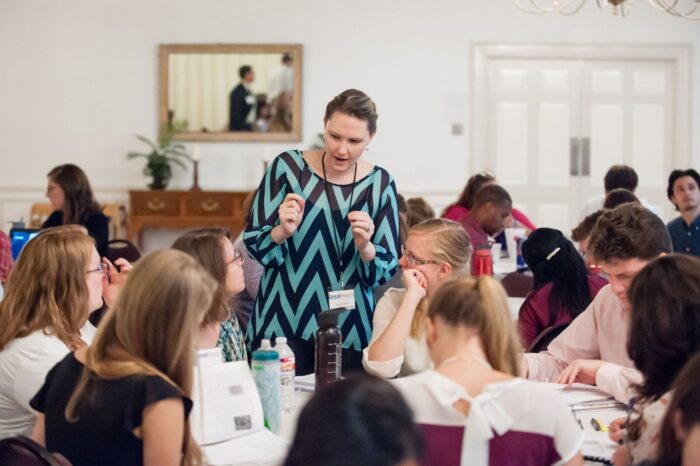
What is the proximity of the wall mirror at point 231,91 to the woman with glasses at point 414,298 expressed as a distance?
7.23 m

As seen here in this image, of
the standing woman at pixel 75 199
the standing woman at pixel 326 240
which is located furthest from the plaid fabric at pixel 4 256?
the standing woman at pixel 326 240

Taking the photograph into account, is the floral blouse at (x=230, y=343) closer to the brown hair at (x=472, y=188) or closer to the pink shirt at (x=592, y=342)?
the pink shirt at (x=592, y=342)

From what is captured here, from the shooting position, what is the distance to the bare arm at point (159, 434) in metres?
2.15

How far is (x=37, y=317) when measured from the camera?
2846 millimetres

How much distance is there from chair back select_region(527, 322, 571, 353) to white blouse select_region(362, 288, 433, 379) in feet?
1.87

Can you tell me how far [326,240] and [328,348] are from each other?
1.83ft

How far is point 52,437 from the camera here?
224 centimetres

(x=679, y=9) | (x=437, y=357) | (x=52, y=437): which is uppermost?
(x=679, y=9)

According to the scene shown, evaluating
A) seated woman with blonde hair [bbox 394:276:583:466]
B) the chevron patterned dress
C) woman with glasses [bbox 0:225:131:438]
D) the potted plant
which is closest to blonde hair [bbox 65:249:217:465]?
seated woman with blonde hair [bbox 394:276:583:466]

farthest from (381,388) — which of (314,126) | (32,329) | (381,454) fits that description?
(314,126)

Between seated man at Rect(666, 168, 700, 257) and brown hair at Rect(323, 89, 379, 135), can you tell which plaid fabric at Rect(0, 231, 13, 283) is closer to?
brown hair at Rect(323, 89, 379, 135)

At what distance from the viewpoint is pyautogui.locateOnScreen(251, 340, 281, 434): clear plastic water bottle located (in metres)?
2.74

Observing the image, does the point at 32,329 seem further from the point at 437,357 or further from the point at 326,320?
the point at 437,357

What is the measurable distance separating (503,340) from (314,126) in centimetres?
848
